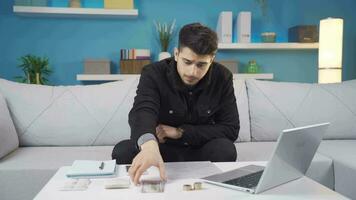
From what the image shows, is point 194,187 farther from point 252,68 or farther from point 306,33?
point 306,33

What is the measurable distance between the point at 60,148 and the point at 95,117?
0.26 m

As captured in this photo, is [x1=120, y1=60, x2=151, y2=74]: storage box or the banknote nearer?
the banknote

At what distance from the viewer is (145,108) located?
55.2 inches

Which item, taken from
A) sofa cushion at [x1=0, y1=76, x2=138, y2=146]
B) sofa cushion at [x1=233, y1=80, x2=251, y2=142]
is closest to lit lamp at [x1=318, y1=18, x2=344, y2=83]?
sofa cushion at [x1=233, y1=80, x2=251, y2=142]

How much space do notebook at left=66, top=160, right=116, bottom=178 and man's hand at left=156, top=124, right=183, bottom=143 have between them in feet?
1.15

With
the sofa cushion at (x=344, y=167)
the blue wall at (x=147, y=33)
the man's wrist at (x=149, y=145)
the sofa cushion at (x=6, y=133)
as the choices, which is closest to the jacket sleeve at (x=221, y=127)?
the man's wrist at (x=149, y=145)

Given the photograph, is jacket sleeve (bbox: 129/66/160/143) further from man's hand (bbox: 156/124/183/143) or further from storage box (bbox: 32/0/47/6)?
storage box (bbox: 32/0/47/6)

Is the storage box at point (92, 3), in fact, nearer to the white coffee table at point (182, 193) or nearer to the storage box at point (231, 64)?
the storage box at point (231, 64)

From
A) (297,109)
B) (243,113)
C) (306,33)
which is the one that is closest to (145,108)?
(243,113)

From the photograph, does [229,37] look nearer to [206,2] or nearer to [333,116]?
[206,2]

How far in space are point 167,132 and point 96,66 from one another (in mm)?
1570

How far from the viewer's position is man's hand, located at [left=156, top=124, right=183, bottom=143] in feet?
5.05

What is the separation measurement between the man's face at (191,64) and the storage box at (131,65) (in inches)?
58.6

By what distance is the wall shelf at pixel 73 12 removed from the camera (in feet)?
9.24
